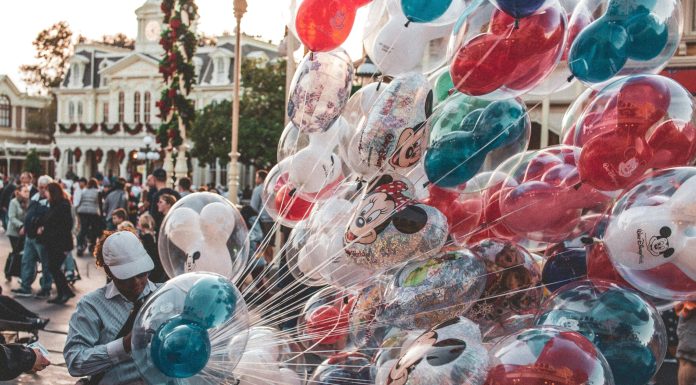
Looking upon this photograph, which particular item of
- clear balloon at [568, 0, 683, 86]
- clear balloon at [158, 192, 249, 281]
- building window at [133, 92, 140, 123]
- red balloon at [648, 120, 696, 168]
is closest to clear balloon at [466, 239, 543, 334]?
red balloon at [648, 120, 696, 168]

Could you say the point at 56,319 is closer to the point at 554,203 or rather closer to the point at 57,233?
the point at 57,233

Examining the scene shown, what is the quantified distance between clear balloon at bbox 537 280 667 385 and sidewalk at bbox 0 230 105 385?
2227 millimetres

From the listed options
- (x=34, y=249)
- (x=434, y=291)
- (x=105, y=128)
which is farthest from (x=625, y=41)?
(x=105, y=128)

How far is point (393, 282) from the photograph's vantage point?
3844 mm

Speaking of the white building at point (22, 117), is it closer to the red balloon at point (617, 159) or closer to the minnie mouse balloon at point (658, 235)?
the red balloon at point (617, 159)

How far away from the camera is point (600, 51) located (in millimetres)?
3607

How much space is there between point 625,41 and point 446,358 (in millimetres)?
1548

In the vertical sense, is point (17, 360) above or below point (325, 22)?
below

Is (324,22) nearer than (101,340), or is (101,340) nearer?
(101,340)

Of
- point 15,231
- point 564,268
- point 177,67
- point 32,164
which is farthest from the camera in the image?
point 32,164

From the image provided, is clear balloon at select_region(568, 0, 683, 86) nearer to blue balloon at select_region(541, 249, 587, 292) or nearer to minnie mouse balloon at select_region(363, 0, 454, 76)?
minnie mouse balloon at select_region(363, 0, 454, 76)

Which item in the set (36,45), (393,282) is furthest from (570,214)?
(36,45)

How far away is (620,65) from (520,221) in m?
0.81

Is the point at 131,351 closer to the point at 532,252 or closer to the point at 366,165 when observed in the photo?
the point at 366,165
